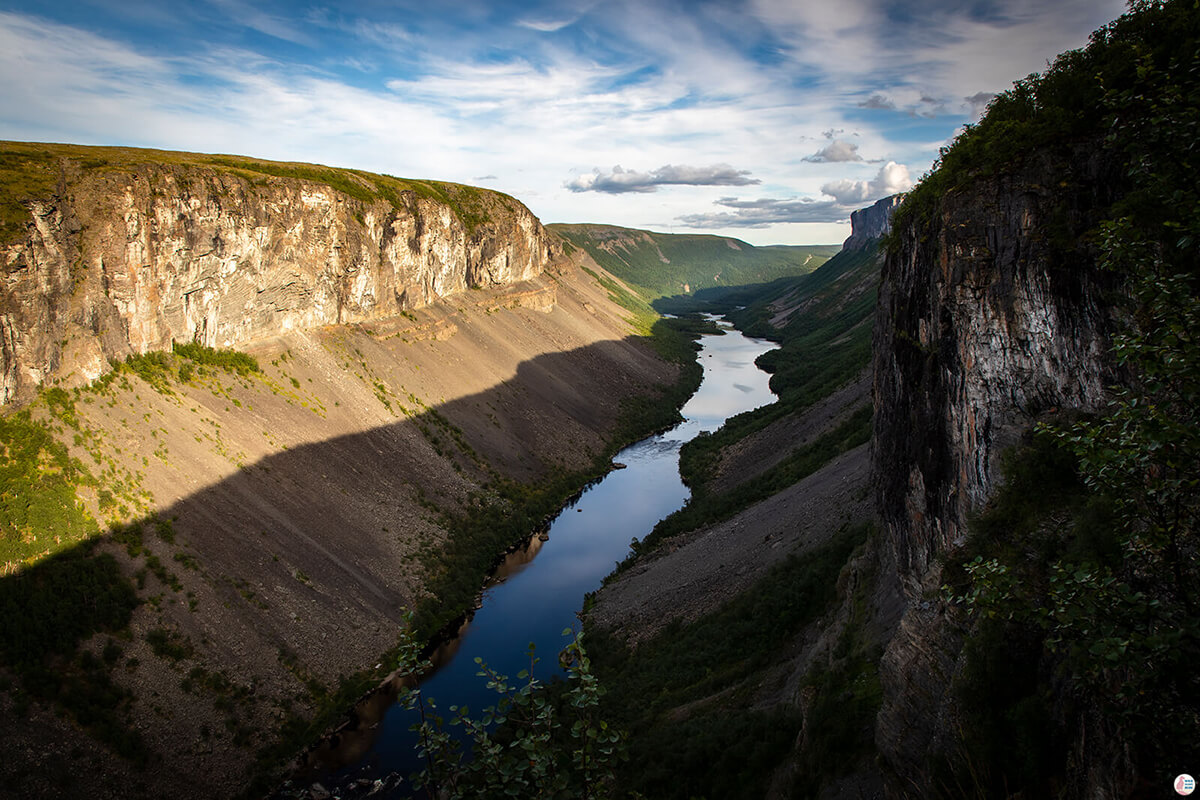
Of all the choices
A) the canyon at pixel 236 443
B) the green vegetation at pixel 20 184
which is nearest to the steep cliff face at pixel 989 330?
the canyon at pixel 236 443

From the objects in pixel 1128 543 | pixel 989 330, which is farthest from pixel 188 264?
pixel 1128 543

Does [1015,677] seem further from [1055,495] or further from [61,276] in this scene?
[61,276]

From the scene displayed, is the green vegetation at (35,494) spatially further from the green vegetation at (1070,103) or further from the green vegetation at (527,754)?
the green vegetation at (1070,103)

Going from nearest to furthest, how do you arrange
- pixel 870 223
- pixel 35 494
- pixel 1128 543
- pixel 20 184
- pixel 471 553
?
pixel 1128 543
pixel 35 494
pixel 20 184
pixel 471 553
pixel 870 223

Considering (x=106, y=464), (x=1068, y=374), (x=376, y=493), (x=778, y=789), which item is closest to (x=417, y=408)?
Result: (x=376, y=493)

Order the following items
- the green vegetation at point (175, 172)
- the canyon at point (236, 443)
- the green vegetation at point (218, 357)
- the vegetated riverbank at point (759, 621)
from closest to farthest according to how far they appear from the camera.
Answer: the vegetated riverbank at point (759, 621) → the canyon at point (236, 443) → the green vegetation at point (175, 172) → the green vegetation at point (218, 357)

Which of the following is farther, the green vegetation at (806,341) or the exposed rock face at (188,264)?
the green vegetation at (806,341)

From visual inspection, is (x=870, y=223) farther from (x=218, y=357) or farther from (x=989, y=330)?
(x=989, y=330)
